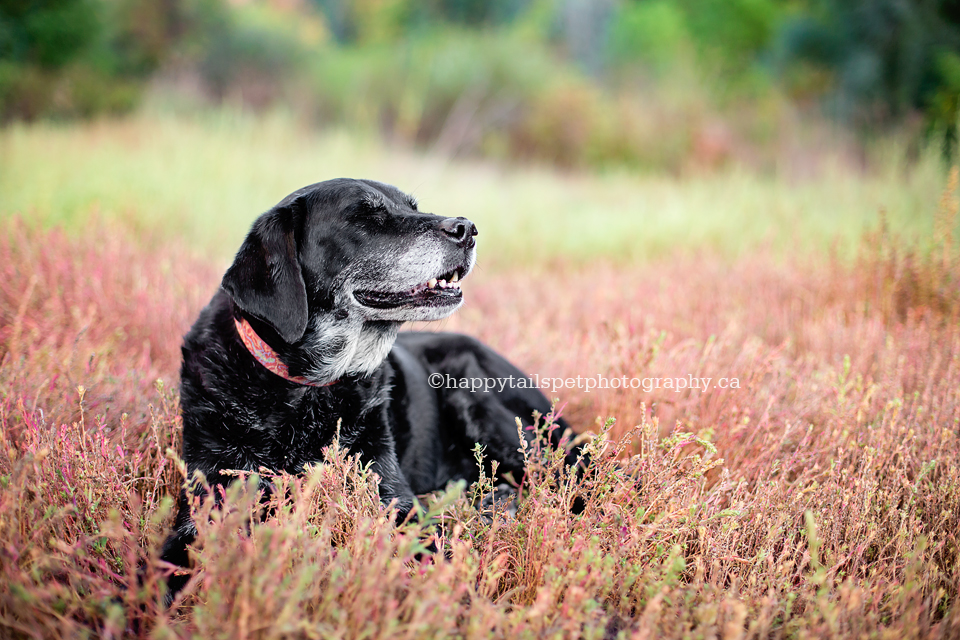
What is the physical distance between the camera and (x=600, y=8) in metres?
26.3

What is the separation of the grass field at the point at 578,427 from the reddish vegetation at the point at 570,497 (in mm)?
17

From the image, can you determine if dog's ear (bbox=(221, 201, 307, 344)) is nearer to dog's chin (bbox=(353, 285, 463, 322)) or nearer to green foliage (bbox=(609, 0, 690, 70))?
dog's chin (bbox=(353, 285, 463, 322))

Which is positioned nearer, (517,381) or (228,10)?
(517,381)

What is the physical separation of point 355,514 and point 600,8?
95.1 ft

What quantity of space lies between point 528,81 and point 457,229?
1363 centimetres

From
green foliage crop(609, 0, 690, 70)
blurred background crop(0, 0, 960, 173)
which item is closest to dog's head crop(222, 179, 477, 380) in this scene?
blurred background crop(0, 0, 960, 173)

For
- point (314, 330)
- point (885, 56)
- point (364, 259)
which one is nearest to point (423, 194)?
point (364, 259)

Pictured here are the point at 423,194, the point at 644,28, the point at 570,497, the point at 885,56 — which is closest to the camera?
the point at 570,497

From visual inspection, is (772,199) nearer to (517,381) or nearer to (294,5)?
(517,381)

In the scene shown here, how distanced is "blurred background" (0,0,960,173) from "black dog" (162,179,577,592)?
370 inches

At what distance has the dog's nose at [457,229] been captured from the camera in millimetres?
2465

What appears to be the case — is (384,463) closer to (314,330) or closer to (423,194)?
(314,330)

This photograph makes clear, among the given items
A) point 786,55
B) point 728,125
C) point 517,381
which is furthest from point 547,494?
point 786,55

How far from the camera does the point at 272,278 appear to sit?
88.4 inches
